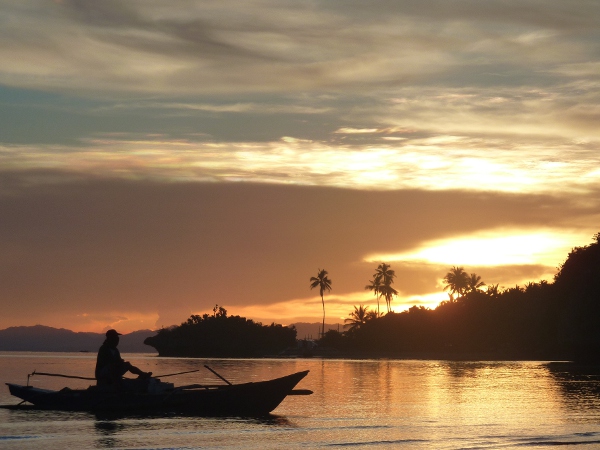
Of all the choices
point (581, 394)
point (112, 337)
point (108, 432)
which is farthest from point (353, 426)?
point (581, 394)

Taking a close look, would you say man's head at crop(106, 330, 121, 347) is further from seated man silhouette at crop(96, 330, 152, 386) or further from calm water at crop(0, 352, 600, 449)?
calm water at crop(0, 352, 600, 449)

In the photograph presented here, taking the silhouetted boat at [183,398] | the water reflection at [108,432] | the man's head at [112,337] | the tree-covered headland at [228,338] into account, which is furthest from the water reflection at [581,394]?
the tree-covered headland at [228,338]

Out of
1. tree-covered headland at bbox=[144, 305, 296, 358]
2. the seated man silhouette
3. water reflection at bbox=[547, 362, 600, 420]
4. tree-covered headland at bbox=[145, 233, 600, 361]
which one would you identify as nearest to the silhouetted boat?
the seated man silhouette

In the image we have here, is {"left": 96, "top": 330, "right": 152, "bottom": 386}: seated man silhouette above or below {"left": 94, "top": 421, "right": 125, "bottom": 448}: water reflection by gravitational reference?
above

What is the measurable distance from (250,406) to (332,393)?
15698mm

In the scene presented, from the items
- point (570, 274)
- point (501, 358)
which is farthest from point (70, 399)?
point (501, 358)

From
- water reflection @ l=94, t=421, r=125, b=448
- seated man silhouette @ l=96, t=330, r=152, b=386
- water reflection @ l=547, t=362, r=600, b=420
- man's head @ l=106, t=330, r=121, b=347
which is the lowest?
water reflection @ l=94, t=421, r=125, b=448

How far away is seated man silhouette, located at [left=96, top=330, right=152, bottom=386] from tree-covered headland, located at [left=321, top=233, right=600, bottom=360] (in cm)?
6965

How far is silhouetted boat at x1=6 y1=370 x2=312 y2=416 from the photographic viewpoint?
30.3 meters

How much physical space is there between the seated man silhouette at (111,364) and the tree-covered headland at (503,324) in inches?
2742

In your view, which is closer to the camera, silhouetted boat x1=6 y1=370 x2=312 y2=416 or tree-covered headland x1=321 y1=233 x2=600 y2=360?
silhouetted boat x1=6 y1=370 x2=312 y2=416

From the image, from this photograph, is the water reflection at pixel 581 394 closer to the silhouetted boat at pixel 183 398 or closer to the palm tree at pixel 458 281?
the silhouetted boat at pixel 183 398

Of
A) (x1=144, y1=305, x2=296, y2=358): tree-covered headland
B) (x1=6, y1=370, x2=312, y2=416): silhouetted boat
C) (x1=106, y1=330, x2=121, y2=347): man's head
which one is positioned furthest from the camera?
(x1=144, y1=305, x2=296, y2=358): tree-covered headland

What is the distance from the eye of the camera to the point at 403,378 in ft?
208
